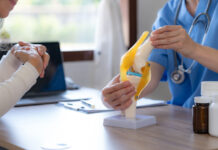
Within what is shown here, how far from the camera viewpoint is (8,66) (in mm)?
1339

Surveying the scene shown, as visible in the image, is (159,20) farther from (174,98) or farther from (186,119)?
(186,119)

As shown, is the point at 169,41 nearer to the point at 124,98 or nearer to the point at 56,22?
the point at 124,98

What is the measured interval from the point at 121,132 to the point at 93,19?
190 centimetres

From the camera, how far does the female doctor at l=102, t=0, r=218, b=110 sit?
1.37 metres

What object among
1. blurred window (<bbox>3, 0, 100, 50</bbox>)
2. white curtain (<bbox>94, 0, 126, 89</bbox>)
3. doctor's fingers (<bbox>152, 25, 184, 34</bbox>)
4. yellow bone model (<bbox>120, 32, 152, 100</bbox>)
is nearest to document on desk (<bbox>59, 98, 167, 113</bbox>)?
yellow bone model (<bbox>120, 32, 152, 100</bbox>)

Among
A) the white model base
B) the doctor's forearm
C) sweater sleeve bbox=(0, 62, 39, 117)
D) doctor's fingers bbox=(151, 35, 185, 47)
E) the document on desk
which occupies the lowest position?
the document on desk

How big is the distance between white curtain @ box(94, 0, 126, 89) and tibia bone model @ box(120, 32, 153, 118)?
1475 millimetres

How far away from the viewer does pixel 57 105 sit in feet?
5.34

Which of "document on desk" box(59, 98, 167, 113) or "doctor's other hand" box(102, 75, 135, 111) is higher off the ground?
"doctor's other hand" box(102, 75, 135, 111)

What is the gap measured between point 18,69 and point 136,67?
14.4 inches

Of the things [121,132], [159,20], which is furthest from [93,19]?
[121,132]

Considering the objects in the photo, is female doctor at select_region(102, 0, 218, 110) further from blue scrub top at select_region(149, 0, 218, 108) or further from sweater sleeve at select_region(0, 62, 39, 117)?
sweater sleeve at select_region(0, 62, 39, 117)

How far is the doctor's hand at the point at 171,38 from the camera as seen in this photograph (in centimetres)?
128

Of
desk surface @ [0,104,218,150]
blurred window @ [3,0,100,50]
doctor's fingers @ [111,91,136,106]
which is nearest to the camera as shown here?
desk surface @ [0,104,218,150]
